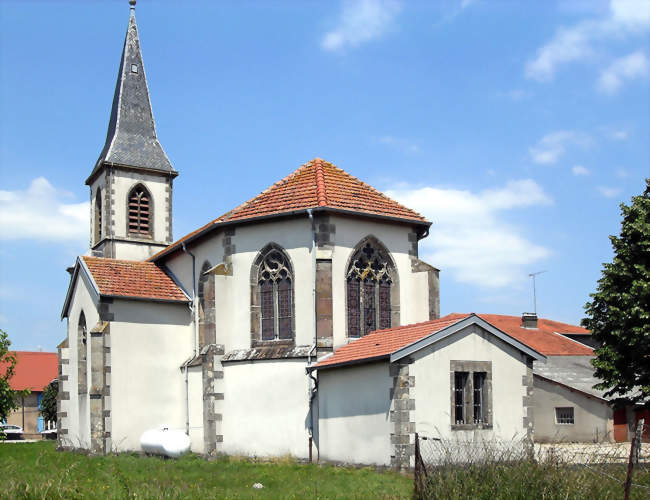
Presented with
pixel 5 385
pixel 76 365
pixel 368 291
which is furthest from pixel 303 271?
pixel 76 365

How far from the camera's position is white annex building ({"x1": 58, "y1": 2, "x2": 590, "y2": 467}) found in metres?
20.0

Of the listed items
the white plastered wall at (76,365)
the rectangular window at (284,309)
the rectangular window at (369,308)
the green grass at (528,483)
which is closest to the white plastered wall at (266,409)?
the rectangular window at (284,309)

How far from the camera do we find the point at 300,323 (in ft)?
76.6

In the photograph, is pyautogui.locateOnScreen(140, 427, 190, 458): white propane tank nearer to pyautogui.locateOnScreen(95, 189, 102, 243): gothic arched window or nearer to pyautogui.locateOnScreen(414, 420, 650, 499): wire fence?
pyautogui.locateOnScreen(414, 420, 650, 499): wire fence

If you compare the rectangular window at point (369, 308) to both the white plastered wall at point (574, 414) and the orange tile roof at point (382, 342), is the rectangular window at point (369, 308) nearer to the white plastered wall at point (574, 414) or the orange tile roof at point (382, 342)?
the orange tile roof at point (382, 342)

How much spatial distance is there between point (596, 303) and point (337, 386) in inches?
376

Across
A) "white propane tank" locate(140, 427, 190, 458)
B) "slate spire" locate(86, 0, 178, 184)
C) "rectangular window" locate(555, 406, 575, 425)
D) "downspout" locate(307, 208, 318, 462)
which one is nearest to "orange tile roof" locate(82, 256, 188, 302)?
"white propane tank" locate(140, 427, 190, 458)

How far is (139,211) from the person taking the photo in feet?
122

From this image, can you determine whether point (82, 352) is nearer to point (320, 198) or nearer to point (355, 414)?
point (320, 198)

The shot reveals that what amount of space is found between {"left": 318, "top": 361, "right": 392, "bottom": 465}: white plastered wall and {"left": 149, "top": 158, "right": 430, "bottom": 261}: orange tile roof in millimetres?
5175

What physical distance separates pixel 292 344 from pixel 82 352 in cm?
929

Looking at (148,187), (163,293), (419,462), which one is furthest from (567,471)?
(148,187)

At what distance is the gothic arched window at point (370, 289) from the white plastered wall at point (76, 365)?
9.02m

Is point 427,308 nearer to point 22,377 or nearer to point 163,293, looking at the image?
point 163,293
